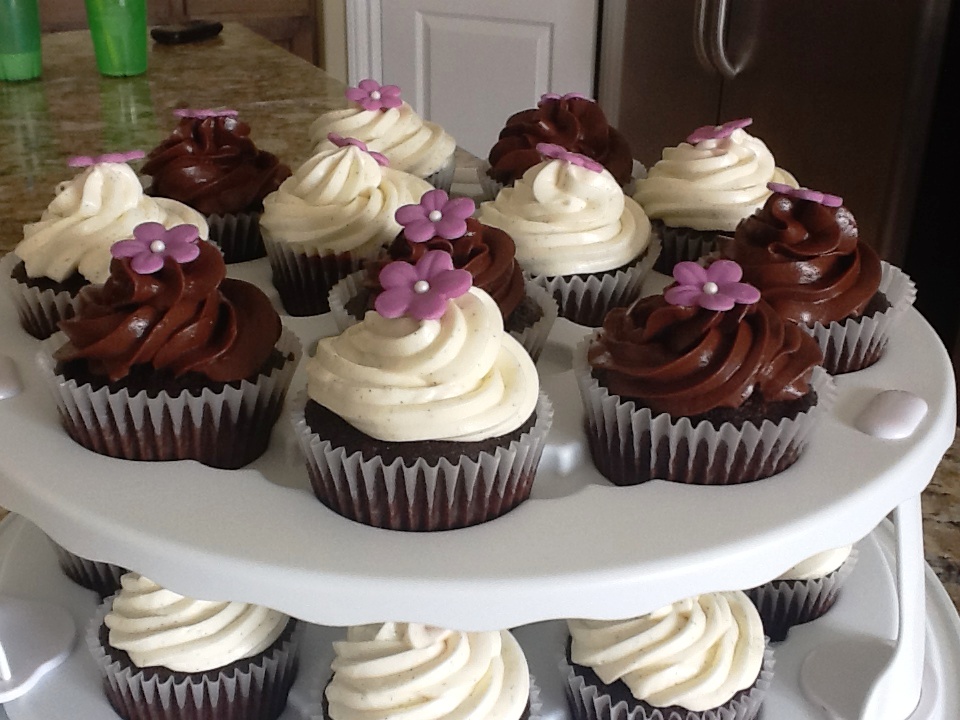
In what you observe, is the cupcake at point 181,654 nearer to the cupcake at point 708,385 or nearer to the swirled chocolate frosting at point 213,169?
the cupcake at point 708,385

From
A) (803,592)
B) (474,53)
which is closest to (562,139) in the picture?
(803,592)

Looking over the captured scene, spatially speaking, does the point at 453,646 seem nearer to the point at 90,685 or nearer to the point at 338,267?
the point at 90,685

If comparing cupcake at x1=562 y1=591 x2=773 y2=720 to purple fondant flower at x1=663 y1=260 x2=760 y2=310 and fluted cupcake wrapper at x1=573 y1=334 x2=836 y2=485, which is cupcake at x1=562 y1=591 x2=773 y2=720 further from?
purple fondant flower at x1=663 y1=260 x2=760 y2=310

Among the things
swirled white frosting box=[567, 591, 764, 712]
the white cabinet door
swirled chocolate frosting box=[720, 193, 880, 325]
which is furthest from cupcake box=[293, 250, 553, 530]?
the white cabinet door

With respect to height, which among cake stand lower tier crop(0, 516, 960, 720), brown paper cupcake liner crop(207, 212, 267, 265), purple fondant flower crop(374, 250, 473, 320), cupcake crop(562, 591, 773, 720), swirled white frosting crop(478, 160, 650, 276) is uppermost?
purple fondant flower crop(374, 250, 473, 320)

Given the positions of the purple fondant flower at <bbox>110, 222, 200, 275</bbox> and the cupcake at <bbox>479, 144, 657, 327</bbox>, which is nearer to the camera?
the purple fondant flower at <bbox>110, 222, 200, 275</bbox>

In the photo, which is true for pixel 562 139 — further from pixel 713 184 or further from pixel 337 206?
pixel 337 206

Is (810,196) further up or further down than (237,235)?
further up
